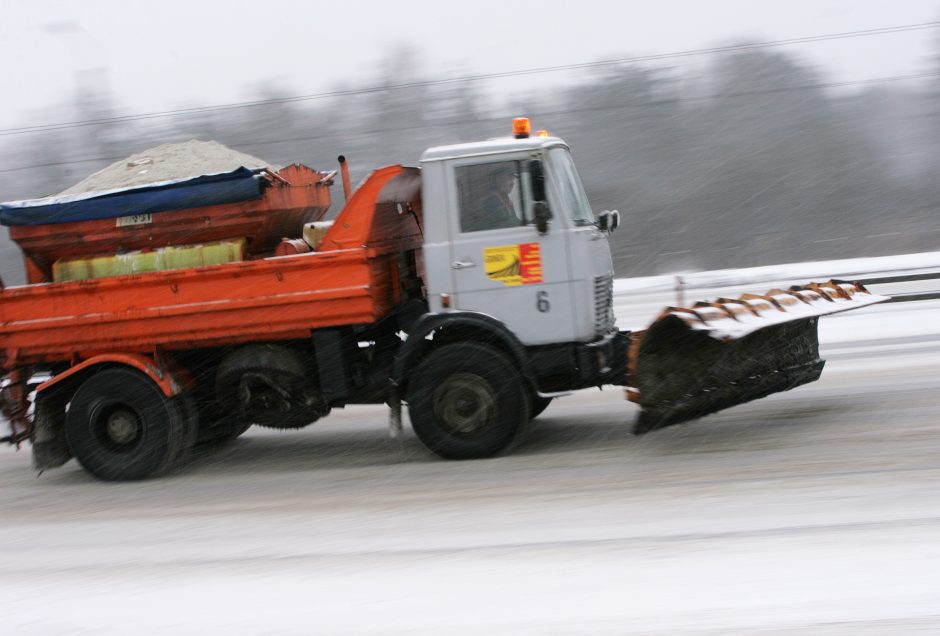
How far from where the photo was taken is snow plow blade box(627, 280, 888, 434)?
658cm

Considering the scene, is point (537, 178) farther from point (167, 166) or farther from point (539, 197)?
point (167, 166)

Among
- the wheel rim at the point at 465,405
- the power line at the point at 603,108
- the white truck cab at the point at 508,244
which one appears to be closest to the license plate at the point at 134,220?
the white truck cab at the point at 508,244

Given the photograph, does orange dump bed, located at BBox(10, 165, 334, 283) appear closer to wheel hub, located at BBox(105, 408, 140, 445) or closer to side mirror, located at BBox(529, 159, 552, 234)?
wheel hub, located at BBox(105, 408, 140, 445)

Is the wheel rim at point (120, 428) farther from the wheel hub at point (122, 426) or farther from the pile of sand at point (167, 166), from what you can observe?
the pile of sand at point (167, 166)

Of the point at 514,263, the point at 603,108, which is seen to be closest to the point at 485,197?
the point at 514,263

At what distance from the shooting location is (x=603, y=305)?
7305 mm

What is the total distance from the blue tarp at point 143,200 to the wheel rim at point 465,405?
1974mm

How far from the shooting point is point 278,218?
748 cm

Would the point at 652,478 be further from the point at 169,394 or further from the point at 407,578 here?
the point at 169,394

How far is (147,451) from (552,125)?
22288 millimetres

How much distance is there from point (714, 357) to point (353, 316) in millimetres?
2502

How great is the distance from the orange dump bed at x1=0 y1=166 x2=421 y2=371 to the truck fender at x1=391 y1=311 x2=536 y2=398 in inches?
13.3

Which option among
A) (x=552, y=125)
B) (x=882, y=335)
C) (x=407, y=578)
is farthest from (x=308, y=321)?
(x=552, y=125)

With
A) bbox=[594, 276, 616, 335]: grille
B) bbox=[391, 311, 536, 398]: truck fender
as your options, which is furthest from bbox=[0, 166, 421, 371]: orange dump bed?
bbox=[594, 276, 616, 335]: grille
